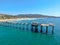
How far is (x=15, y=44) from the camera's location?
32125 mm

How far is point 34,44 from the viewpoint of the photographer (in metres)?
32.5

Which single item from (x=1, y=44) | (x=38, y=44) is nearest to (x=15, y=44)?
(x=1, y=44)

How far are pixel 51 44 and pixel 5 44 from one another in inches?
534

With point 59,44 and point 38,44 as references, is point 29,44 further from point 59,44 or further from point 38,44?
point 59,44

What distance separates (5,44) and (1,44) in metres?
1.16

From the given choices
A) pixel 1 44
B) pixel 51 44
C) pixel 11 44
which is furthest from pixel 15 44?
pixel 51 44

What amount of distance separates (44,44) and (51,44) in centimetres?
220

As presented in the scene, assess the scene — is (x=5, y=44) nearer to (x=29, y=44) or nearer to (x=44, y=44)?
(x=29, y=44)

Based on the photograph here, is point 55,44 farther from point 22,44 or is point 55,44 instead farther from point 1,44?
point 1,44

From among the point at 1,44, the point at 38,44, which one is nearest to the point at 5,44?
the point at 1,44

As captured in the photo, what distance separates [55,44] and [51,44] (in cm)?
124

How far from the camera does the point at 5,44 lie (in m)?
32.0

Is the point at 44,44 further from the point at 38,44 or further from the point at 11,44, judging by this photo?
the point at 11,44

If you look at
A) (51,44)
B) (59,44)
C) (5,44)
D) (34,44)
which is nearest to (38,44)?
(34,44)
